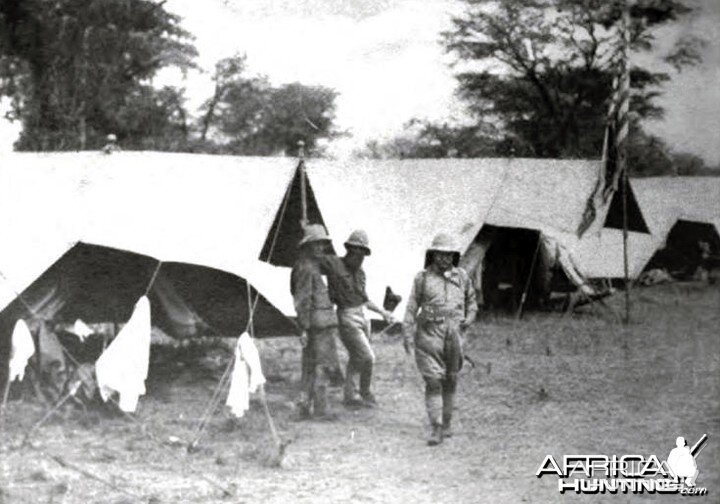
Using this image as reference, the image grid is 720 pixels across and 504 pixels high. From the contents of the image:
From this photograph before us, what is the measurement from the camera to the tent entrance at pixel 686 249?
15.8m

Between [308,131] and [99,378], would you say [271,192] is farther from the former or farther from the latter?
[308,131]

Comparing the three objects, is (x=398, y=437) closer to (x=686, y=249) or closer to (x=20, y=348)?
(x=20, y=348)

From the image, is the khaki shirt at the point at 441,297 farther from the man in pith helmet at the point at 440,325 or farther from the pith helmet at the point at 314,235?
the pith helmet at the point at 314,235

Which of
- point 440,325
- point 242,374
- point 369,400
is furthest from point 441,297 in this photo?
point 369,400

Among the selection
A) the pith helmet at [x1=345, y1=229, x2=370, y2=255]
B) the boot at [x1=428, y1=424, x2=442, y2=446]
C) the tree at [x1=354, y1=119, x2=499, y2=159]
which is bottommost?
the boot at [x1=428, y1=424, x2=442, y2=446]

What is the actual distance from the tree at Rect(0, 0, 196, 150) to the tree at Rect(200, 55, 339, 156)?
99 cm

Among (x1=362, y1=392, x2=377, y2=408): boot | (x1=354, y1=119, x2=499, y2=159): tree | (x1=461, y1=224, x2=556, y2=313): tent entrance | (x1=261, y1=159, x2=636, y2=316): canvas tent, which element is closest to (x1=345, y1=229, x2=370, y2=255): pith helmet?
(x1=362, y1=392, x2=377, y2=408): boot

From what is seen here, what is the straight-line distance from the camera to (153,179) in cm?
802

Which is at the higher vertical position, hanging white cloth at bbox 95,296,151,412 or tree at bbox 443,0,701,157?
tree at bbox 443,0,701,157

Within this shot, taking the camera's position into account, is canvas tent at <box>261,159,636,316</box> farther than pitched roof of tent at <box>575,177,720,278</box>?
No

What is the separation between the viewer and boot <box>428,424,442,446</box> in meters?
5.81

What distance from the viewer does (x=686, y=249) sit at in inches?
634

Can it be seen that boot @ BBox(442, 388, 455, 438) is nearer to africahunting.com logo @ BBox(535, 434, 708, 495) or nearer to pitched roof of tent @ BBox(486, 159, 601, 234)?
A: africahunting.com logo @ BBox(535, 434, 708, 495)

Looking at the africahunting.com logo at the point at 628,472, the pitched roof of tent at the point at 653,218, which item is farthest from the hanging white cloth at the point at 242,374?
the pitched roof of tent at the point at 653,218
